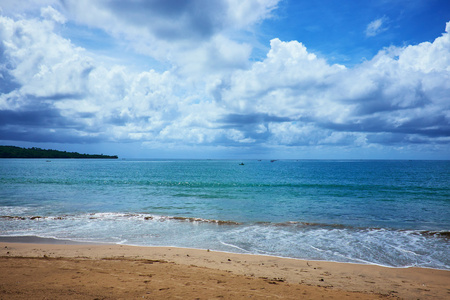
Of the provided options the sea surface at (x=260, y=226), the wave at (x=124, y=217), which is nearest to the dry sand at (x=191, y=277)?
the sea surface at (x=260, y=226)

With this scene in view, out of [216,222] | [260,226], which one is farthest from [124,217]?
[260,226]

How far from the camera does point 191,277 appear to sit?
8031mm

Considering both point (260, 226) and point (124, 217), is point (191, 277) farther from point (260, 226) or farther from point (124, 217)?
point (124, 217)

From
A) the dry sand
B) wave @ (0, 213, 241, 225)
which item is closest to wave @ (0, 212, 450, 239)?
wave @ (0, 213, 241, 225)

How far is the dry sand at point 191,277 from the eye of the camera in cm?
682

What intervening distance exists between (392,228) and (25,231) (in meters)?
23.9

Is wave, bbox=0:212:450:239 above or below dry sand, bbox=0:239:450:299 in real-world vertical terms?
below

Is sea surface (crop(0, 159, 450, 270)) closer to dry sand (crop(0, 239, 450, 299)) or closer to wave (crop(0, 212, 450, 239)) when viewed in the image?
wave (crop(0, 212, 450, 239))

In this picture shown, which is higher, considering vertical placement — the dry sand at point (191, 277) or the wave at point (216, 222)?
the dry sand at point (191, 277)

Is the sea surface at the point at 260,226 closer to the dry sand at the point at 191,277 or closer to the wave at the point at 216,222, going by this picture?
the wave at the point at 216,222

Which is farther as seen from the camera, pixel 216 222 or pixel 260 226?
pixel 216 222

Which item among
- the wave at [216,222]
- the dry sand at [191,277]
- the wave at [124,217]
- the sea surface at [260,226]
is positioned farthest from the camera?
the wave at [124,217]

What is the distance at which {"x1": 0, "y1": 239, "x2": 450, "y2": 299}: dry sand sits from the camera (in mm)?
6820

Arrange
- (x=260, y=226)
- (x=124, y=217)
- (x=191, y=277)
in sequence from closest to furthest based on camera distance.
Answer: (x=191, y=277) < (x=260, y=226) < (x=124, y=217)
